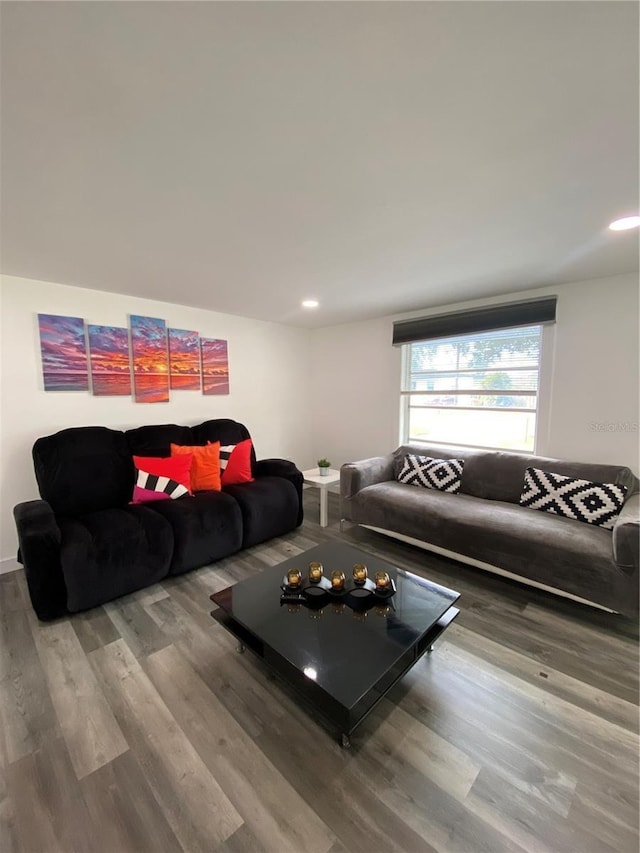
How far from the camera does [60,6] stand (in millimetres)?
750

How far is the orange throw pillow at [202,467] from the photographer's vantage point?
298 cm

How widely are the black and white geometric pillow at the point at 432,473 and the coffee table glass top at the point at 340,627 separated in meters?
1.31

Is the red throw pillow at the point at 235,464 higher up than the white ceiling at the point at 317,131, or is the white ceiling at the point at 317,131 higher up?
the white ceiling at the point at 317,131

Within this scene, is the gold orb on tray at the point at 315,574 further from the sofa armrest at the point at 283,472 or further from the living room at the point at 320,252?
the sofa armrest at the point at 283,472

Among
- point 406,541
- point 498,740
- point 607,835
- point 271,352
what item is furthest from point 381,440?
point 607,835

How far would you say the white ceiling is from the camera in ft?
2.63

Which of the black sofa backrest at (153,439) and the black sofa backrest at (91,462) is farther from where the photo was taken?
the black sofa backrest at (153,439)

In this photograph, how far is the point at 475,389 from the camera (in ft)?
11.0

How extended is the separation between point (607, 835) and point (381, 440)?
3.22 metres

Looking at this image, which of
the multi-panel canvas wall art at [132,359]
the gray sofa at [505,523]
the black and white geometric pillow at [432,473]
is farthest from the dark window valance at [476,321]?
the multi-panel canvas wall art at [132,359]

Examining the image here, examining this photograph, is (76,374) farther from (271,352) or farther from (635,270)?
(635,270)

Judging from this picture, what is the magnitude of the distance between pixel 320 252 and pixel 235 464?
6.57 feet

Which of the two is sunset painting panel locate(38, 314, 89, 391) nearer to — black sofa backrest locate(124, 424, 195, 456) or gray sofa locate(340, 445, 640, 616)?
black sofa backrest locate(124, 424, 195, 456)

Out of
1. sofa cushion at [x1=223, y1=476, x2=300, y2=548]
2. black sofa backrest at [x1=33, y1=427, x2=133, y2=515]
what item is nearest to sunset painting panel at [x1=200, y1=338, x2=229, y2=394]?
black sofa backrest at [x1=33, y1=427, x2=133, y2=515]
